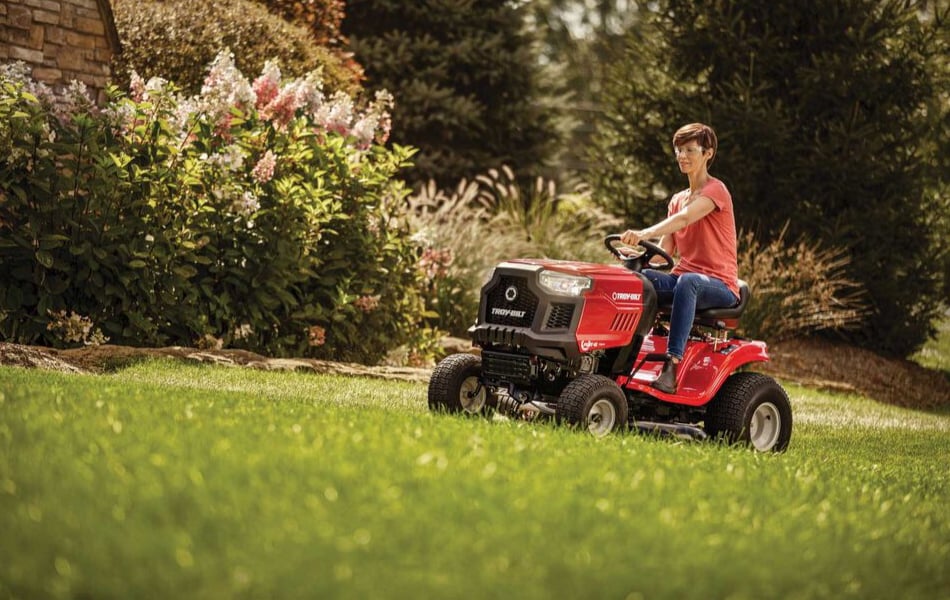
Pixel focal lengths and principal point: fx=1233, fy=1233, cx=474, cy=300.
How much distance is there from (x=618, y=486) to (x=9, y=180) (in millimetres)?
5638

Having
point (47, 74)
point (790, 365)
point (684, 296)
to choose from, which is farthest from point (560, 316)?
point (790, 365)

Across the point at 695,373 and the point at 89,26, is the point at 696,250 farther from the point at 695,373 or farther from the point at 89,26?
the point at 89,26

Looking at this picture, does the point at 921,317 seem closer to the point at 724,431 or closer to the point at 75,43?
the point at 724,431

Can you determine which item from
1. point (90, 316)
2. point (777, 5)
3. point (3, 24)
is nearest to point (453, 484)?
point (90, 316)

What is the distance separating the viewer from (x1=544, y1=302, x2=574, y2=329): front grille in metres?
6.65

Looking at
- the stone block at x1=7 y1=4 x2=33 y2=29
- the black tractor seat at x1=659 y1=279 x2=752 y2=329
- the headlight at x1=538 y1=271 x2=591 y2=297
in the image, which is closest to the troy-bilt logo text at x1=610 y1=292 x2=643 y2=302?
the headlight at x1=538 y1=271 x2=591 y2=297

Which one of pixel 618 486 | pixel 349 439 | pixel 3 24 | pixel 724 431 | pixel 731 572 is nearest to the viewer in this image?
pixel 731 572

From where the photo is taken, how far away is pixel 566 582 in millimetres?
3686

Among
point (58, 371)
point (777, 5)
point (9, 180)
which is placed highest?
point (777, 5)

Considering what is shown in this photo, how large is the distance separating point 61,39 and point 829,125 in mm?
9514

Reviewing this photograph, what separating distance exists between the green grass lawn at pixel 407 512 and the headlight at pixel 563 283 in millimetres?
813

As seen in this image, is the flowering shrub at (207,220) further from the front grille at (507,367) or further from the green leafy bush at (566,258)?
the front grille at (507,367)

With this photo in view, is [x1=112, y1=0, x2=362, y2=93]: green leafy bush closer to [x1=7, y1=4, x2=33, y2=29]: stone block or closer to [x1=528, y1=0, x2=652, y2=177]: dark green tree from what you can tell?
[x1=7, y1=4, x2=33, y2=29]: stone block

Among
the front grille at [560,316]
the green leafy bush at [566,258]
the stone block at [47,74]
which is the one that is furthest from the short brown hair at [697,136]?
the stone block at [47,74]
